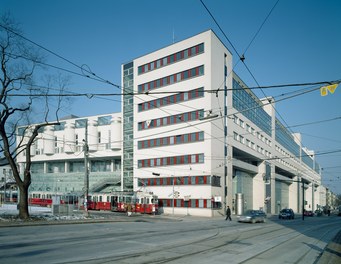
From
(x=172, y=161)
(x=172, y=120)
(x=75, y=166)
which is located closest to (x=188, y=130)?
(x=172, y=120)

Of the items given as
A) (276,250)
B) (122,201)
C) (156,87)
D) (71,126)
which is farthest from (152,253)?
(71,126)

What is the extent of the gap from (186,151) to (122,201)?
1169 centimetres

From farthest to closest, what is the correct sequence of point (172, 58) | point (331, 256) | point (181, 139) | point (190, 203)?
point (172, 58), point (181, 139), point (190, 203), point (331, 256)

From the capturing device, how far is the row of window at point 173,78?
5016 centimetres

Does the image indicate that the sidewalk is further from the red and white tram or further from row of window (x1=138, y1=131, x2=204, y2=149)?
row of window (x1=138, y1=131, x2=204, y2=149)

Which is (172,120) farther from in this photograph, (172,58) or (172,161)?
(172,58)

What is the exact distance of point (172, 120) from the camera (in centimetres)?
5178

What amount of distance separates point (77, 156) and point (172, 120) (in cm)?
2690

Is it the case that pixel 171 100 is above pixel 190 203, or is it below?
above

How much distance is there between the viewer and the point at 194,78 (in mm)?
50219

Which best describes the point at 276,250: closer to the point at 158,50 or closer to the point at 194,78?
the point at 194,78

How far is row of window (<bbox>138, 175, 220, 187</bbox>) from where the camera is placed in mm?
47531

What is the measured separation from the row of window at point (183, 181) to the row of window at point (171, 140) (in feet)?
17.4

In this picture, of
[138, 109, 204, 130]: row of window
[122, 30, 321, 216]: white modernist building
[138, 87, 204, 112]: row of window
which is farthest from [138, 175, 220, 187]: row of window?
[138, 87, 204, 112]: row of window
